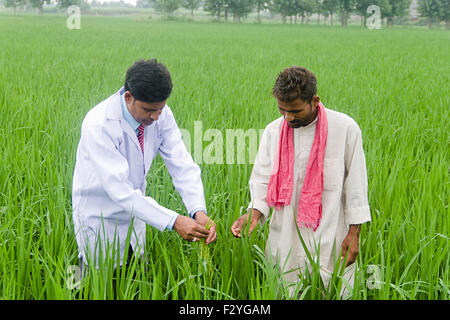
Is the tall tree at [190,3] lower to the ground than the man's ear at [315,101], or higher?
higher

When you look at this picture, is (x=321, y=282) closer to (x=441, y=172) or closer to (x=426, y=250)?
(x=426, y=250)

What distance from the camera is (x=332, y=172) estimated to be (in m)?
1.48

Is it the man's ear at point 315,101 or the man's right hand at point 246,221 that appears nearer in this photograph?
the man's ear at point 315,101

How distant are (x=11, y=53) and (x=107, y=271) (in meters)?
8.28

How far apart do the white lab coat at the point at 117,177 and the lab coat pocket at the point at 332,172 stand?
0.53 metres

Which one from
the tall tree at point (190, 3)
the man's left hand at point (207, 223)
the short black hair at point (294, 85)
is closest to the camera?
the short black hair at point (294, 85)

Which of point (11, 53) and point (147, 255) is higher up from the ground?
point (11, 53)

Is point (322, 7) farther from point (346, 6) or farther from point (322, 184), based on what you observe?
point (322, 184)

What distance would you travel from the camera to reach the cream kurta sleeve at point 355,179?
4.83ft

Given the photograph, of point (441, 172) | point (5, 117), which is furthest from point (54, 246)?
point (5, 117)

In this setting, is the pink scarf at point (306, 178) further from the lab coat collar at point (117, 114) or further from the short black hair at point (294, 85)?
the lab coat collar at point (117, 114)

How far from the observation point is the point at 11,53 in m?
8.34

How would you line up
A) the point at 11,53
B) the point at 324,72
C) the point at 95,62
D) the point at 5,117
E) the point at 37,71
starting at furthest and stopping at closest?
the point at 11,53 → the point at 95,62 → the point at 324,72 → the point at 37,71 → the point at 5,117

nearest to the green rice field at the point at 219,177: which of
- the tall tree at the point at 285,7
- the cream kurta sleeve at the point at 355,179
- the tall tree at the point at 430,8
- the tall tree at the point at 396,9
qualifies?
the cream kurta sleeve at the point at 355,179
